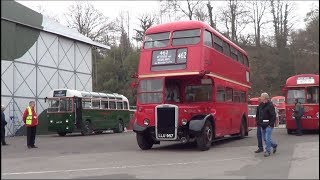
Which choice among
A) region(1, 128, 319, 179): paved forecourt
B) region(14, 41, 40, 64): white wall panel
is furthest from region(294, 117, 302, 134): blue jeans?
region(14, 41, 40, 64): white wall panel

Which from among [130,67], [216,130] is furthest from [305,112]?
[130,67]

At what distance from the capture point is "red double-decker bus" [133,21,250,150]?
1617 centimetres

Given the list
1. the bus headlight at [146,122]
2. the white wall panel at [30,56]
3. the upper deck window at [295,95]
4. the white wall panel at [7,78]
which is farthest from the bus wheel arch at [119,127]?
the bus headlight at [146,122]

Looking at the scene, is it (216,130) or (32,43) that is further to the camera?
(32,43)

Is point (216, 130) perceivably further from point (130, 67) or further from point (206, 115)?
point (130, 67)

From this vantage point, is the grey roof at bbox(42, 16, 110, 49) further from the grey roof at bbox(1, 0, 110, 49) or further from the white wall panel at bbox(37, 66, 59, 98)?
the white wall panel at bbox(37, 66, 59, 98)

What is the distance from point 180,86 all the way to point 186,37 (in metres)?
1.98

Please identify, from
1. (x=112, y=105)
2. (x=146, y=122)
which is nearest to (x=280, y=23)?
(x=146, y=122)

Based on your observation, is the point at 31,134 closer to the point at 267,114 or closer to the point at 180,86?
the point at 180,86

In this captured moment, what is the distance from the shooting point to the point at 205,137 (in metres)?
16.2

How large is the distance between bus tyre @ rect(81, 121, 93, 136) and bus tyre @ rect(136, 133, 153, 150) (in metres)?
13.2

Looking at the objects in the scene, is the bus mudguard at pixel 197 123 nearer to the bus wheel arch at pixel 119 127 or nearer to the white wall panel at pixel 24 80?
the white wall panel at pixel 24 80

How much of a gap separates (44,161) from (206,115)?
5594 millimetres

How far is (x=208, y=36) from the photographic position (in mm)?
17156
